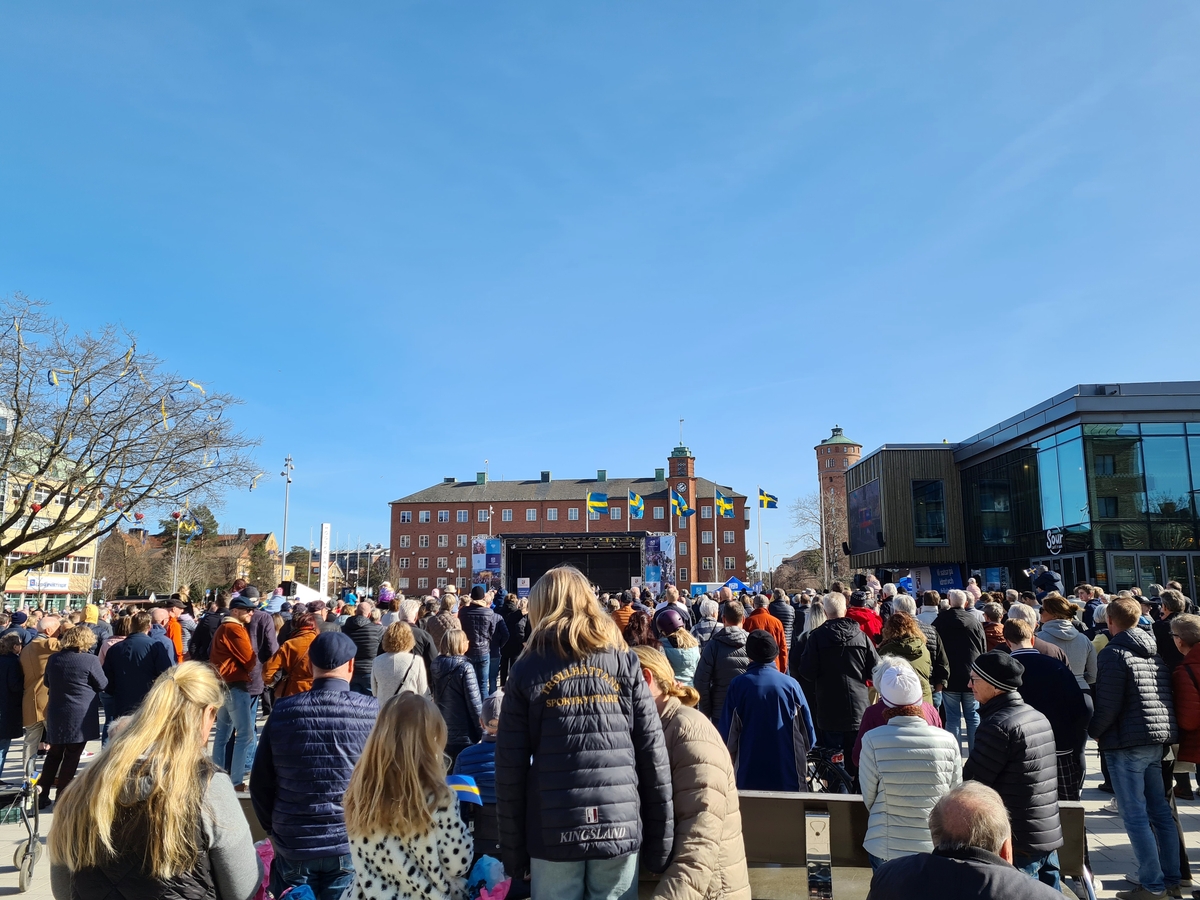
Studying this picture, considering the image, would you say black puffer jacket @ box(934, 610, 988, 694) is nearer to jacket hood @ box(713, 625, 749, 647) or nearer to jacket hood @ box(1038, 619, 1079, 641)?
jacket hood @ box(1038, 619, 1079, 641)

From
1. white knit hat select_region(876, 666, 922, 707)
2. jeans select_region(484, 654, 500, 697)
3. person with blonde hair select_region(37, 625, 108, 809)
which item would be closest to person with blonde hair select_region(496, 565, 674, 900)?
white knit hat select_region(876, 666, 922, 707)

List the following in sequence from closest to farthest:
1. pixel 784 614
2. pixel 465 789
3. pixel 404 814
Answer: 1. pixel 404 814
2. pixel 465 789
3. pixel 784 614

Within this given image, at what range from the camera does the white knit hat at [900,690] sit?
4.21m

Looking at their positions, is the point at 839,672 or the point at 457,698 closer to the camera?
the point at 457,698

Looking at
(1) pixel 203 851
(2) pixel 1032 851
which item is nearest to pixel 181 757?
(1) pixel 203 851

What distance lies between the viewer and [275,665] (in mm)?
9172

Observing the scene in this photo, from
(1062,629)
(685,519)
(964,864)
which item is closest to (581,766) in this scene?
(964,864)

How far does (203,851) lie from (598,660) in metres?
1.45

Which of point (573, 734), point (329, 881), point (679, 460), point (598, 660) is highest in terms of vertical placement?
point (679, 460)

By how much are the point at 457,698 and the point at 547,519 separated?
299 ft

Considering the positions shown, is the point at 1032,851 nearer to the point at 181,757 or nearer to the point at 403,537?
the point at 181,757

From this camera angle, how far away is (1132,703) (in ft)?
18.4

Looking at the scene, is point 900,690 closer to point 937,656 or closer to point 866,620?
point 937,656

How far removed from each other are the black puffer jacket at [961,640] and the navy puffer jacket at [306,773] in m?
7.07
